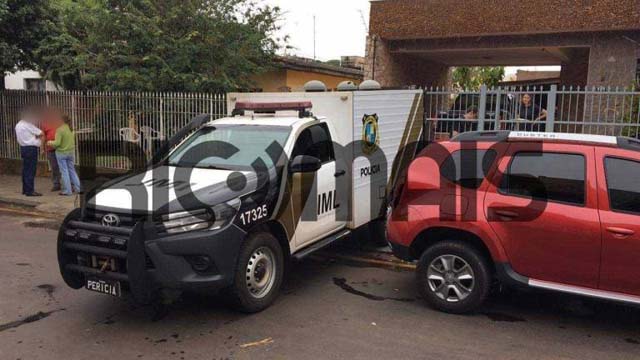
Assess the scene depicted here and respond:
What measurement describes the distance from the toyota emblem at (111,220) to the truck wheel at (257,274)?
108 centimetres

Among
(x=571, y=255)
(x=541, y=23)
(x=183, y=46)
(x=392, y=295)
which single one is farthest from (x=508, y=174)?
(x=541, y=23)

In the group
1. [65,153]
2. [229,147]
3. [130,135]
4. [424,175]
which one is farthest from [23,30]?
[424,175]

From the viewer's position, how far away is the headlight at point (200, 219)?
180 inches

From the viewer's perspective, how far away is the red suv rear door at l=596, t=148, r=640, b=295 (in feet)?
14.1

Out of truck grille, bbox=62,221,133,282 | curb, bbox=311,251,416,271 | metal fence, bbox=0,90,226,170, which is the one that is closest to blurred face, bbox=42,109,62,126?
metal fence, bbox=0,90,226,170

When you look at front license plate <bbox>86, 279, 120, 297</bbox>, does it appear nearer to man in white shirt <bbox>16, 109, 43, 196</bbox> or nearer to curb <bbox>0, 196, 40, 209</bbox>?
curb <bbox>0, 196, 40, 209</bbox>

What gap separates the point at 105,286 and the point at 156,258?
544 mm

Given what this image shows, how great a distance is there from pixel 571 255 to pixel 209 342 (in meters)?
3.06

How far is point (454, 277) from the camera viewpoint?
5.05m

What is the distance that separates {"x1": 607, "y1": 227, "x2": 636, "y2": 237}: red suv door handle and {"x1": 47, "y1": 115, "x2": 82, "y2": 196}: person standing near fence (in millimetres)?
9611

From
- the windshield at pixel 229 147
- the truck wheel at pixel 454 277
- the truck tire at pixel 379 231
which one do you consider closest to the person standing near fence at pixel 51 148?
the windshield at pixel 229 147

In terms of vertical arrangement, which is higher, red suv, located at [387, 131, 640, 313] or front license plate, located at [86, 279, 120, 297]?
red suv, located at [387, 131, 640, 313]

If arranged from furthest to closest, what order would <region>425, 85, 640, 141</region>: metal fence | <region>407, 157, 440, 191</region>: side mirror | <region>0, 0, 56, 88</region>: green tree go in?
<region>0, 0, 56, 88</region>: green tree, <region>425, 85, 640, 141</region>: metal fence, <region>407, 157, 440, 191</region>: side mirror

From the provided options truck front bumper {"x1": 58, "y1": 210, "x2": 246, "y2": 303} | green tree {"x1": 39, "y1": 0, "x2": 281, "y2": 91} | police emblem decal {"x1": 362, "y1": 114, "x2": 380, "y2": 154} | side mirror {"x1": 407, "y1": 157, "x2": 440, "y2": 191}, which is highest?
green tree {"x1": 39, "y1": 0, "x2": 281, "y2": 91}
